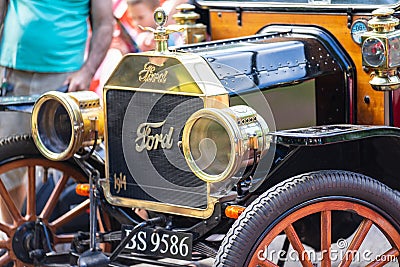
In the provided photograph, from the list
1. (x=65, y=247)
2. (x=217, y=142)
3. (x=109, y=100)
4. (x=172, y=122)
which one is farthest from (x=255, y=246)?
(x=65, y=247)

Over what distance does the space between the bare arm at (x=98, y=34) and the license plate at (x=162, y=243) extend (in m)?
1.29

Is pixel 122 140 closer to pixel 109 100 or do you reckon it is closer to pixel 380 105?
pixel 109 100

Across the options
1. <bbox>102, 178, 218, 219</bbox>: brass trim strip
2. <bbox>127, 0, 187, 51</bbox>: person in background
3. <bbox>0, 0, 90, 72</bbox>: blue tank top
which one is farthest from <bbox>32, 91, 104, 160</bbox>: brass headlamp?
<bbox>127, 0, 187, 51</bbox>: person in background

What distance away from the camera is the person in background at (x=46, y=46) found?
15.1ft

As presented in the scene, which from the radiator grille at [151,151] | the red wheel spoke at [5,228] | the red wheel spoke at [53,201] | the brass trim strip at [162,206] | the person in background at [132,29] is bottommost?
the red wheel spoke at [5,228]

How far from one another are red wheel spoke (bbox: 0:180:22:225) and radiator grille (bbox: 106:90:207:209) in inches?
19.8

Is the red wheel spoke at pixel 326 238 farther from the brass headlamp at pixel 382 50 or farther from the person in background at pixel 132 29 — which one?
the person in background at pixel 132 29

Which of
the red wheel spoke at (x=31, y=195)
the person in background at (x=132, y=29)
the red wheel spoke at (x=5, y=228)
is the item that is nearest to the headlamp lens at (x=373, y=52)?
the red wheel spoke at (x=31, y=195)

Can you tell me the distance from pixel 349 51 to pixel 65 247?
173 centimetres

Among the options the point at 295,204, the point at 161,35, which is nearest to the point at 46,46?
the point at 161,35

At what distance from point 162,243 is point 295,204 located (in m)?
0.56

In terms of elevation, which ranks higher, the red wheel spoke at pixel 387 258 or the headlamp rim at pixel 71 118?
the headlamp rim at pixel 71 118

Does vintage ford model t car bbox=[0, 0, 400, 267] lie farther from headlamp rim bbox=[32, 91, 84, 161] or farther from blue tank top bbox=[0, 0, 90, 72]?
blue tank top bbox=[0, 0, 90, 72]

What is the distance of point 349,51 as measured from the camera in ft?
12.8
